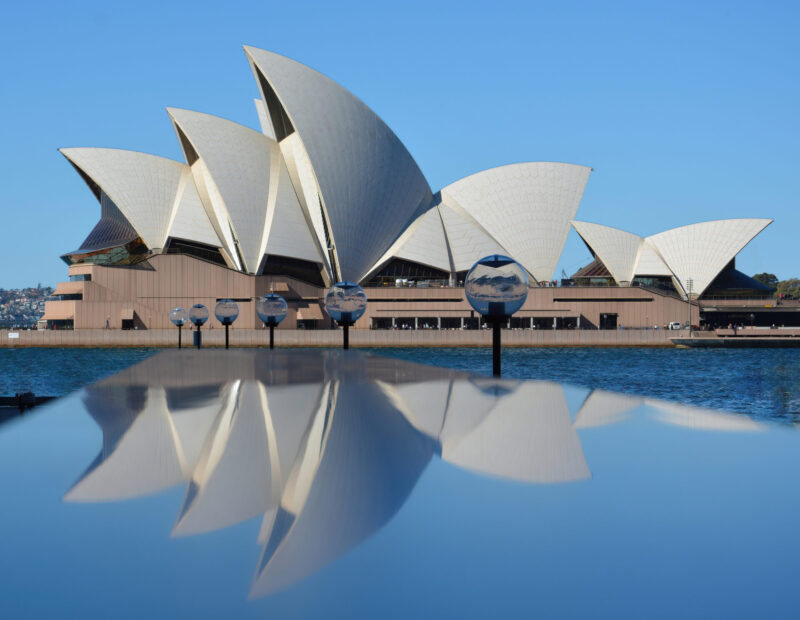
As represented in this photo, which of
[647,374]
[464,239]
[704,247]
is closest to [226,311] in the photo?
[647,374]

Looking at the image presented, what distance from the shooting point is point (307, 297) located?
49500 millimetres

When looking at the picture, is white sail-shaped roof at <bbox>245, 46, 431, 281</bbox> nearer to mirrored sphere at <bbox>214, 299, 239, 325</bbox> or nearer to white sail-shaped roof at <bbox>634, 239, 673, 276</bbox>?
white sail-shaped roof at <bbox>634, 239, 673, 276</bbox>

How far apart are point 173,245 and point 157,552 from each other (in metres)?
49.8

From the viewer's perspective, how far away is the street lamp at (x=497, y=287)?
10.1m

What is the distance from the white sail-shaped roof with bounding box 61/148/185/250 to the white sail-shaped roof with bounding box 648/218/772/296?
3684cm

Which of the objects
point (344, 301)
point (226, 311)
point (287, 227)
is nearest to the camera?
point (344, 301)

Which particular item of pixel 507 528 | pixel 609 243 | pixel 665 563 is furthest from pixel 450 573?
pixel 609 243

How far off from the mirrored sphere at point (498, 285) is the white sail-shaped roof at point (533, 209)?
44.5m

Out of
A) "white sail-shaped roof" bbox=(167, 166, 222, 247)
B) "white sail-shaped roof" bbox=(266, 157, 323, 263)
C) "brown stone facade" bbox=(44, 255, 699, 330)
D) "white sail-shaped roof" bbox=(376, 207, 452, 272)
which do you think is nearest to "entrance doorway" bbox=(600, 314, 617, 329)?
"brown stone facade" bbox=(44, 255, 699, 330)

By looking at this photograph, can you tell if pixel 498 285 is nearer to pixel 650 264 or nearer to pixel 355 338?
pixel 355 338

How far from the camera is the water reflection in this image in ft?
9.62

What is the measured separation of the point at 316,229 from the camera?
4950 cm

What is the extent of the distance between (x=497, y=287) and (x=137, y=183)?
4403 cm

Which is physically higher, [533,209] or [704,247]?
[533,209]
